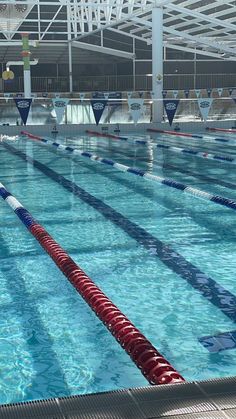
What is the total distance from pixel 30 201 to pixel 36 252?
2446 mm

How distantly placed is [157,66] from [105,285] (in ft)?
52.0

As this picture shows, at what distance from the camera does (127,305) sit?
4.20 m

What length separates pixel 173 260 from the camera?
17.2ft

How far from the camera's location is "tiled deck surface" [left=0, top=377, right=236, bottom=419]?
200 cm

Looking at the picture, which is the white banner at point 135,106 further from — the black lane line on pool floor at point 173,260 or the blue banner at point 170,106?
the black lane line on pool floor at point 173,260

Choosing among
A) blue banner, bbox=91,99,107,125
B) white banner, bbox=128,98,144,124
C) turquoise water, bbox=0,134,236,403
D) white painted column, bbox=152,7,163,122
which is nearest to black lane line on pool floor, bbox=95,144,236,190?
turquoise water, bbox=0,134,236,403

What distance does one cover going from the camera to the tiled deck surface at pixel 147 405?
6.55 ft

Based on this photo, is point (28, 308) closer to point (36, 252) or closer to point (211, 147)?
point (36, 252)

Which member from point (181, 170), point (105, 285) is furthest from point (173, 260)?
point (181, 170)

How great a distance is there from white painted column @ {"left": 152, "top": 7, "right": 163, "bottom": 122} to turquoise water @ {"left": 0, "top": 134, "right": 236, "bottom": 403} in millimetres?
9829

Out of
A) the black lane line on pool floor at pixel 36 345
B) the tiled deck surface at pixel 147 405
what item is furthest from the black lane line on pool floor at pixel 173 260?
the tiled deck surface at pixel 147 405

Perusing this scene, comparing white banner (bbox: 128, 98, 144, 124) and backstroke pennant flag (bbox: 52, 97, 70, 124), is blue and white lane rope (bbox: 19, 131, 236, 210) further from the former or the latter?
white banner (bbox: 128, 98, 144, 124)

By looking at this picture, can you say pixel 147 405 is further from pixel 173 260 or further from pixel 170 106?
pixel 170 106

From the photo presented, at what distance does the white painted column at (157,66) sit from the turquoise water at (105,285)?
9829 mm
